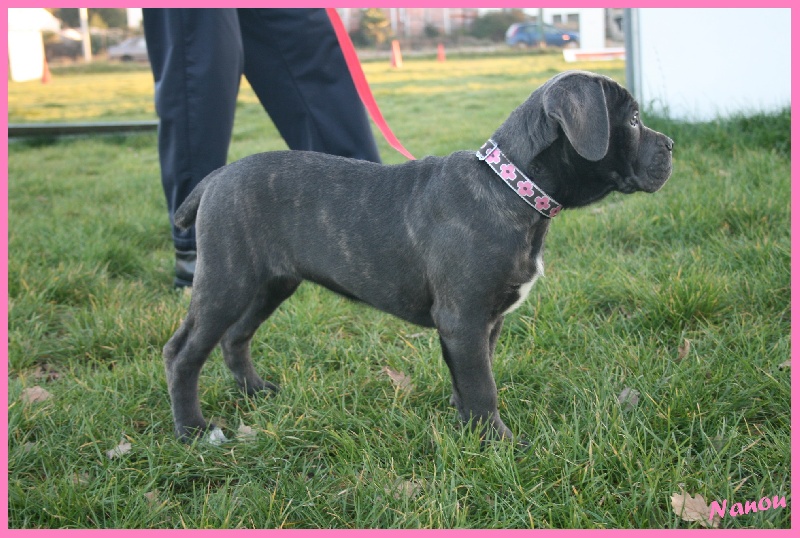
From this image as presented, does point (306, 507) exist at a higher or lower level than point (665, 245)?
lower

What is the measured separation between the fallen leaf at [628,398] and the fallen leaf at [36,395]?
6.94ft

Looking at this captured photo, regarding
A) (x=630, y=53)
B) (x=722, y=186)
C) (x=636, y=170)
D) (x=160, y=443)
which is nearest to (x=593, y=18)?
(x=630, y=53)

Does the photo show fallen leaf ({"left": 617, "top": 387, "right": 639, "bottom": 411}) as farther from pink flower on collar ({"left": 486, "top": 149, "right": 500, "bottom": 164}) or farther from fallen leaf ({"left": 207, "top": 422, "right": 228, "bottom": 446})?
fallen leaf ({"left": 207, "top": 422, "right": 228, "bottom": 446})

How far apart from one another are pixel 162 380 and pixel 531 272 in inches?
60.3

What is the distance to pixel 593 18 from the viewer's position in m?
8.36

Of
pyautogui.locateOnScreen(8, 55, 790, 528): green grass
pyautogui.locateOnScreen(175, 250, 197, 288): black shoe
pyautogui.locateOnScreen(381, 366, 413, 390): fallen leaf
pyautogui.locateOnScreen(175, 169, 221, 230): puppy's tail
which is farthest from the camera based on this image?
pyautogui.locateOnScreen(175, 250, 197, 288): black shoe

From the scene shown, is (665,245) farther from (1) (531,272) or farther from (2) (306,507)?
(2) (306,507)

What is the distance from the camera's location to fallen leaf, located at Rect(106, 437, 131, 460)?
2.46m

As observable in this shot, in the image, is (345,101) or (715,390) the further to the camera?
(345,101)

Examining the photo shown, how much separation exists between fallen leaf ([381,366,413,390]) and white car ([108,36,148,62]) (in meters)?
11.4

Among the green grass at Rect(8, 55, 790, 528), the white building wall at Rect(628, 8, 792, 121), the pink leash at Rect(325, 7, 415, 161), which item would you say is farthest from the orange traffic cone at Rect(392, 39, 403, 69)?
the pink leash at Rect(325, 7, 415, 161)

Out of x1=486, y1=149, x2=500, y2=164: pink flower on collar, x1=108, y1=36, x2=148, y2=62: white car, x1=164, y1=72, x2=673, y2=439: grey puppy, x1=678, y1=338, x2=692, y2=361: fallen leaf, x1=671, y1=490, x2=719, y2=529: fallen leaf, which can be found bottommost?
x1=671, y1=490, x2=719, y2=529: fallen leaf

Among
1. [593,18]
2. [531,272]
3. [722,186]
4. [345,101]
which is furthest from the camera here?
[593,18]

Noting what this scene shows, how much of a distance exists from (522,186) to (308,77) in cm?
178
